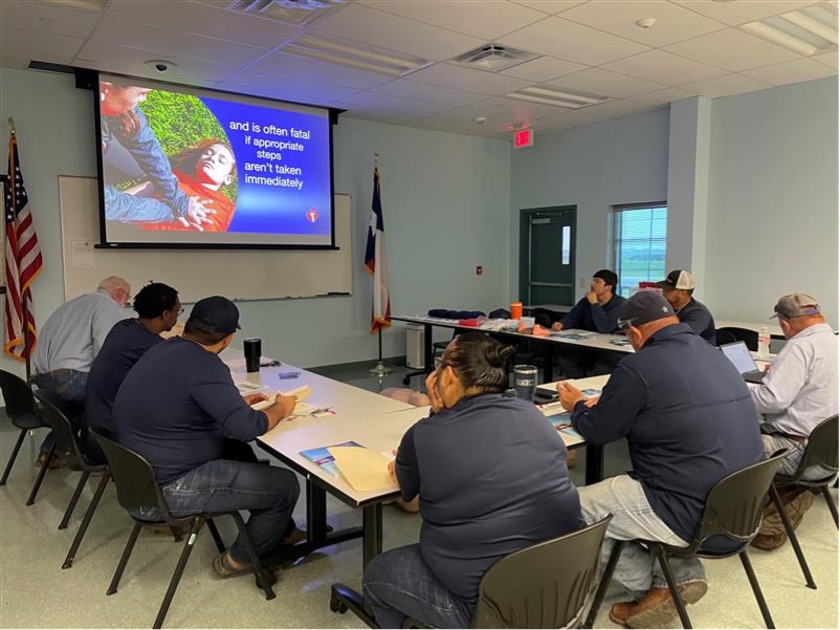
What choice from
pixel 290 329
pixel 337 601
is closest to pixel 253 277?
pixel 290 329

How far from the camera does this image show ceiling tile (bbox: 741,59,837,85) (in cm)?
492

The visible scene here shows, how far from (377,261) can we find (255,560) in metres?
4.76

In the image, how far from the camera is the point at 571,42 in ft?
14.5

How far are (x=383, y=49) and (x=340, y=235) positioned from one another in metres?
2.67

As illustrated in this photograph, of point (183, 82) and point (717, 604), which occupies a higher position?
point (183, 82)

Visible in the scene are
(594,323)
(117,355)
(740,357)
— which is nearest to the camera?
(117,355)

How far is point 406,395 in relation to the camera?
371 cm

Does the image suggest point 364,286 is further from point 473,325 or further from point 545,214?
point 545,214

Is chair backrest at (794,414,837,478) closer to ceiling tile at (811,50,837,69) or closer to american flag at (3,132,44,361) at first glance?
ceiling tile at (811,50,837,69)

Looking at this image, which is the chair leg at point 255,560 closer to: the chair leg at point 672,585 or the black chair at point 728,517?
the black chair at point 728,517

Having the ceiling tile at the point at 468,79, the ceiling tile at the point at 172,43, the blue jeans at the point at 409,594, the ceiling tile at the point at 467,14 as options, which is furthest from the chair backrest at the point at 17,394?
the ceiling tile at the point at 468,79

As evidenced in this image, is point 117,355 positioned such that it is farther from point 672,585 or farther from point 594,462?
point 672,585

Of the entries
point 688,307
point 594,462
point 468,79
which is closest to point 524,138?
point 468,79

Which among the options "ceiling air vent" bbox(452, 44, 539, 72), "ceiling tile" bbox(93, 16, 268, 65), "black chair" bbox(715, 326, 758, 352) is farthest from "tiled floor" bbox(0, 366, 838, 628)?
"ceiling air vent" bbox(452, 44, 539, 72)
